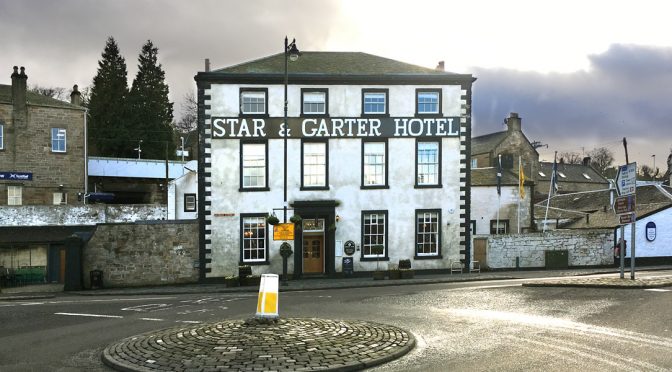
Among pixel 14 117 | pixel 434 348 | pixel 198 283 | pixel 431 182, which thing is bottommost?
pixel 198 283

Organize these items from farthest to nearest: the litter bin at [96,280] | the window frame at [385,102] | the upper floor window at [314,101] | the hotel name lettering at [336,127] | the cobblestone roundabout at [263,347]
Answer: the window frame at [385,102] < the upper floor window at [314,101] < the hotel name lettering at [336,127] < the litter bin at [96,280] < the cobblestone roundabout at [263,347]

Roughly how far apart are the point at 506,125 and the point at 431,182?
115 feet

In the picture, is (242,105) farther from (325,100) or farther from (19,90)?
(19,90)

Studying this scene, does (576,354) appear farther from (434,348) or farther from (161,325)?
(161,325)

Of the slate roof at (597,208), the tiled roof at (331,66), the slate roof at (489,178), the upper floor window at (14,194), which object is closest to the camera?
the tiled roof at (331,66)

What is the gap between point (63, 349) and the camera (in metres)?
11.1

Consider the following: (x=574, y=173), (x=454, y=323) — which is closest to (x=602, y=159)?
(x=574, y=173)

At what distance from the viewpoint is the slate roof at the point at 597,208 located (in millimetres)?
37594

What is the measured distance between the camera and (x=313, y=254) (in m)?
28.7

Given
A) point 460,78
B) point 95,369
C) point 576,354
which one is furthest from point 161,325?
point 460,78

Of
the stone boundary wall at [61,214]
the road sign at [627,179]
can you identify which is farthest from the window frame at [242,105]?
the road sign at [627,179]

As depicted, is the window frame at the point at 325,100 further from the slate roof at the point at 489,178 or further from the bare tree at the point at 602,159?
the bare tree at the point at 602,159

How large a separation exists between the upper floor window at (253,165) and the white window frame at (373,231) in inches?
223

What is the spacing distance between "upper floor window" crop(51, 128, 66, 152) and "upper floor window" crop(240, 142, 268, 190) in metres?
19.3
